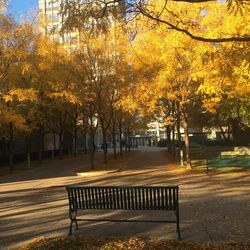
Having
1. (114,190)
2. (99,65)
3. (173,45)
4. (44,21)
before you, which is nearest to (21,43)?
(44,21)

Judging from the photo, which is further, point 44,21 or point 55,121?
point 55,121

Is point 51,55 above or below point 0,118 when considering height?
above

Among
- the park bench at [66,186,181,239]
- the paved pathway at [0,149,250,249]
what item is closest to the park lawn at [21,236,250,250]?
the paved pathway at [0,149,250,249]

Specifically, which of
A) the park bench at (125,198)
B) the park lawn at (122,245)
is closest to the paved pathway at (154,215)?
the park bench at (125,198)

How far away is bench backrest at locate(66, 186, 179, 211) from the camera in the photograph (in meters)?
9.06

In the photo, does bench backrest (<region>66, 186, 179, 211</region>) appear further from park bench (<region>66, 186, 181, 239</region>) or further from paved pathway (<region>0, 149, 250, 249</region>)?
paved pathway (<region>0, 149, 250, 249</region>)

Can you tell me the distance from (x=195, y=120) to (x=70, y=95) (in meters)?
33.3

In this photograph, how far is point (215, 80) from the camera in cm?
2059

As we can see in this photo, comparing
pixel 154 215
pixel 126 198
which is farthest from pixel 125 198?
pixel 154 215

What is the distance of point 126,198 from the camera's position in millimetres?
9438

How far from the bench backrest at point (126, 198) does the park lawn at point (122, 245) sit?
42.1 inches

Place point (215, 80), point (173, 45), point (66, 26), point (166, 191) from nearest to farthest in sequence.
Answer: point (66, 26), point (166, 191), point (215, 80), point (173, 45)

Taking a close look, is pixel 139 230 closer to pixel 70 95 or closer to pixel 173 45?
pixel 173 45

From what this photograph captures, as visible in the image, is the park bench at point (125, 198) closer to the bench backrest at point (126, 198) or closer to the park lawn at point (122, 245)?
the bench backrest at point (126, 198)
